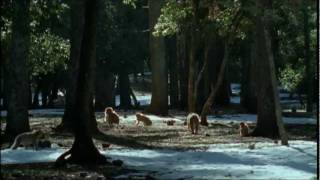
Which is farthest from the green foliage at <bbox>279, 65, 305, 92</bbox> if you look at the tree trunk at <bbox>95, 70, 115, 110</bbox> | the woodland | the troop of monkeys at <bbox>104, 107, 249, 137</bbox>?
the troop of monkeys at <bbox>104, 107, 249, 137</bbox>

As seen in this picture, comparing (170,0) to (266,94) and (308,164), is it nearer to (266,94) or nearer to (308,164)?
(266,94)

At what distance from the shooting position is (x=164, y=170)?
12875mm

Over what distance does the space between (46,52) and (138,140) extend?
1018 cm

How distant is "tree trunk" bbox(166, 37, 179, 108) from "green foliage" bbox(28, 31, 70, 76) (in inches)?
578

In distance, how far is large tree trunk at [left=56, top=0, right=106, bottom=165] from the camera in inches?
549

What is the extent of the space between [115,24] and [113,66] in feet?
8.41

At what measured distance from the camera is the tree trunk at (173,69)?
4748cm

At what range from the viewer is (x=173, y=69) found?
49750mm

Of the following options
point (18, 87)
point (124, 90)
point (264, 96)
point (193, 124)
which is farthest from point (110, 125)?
point (124, 90)

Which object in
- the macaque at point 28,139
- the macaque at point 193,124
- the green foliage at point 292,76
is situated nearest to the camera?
the macaque at point 28,139

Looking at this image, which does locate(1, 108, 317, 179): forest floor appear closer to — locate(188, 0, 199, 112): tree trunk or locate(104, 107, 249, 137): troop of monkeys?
locate(104, 107, 249, 137): troop of monkeys

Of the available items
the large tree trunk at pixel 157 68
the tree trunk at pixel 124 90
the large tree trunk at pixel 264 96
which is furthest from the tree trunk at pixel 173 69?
the large tree trunk at pixel 264 96

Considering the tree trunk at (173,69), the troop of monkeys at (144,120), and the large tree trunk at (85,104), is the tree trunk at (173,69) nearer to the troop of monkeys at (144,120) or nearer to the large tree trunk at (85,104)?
the troop of monkeys at (144,120)

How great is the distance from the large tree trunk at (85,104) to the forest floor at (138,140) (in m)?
0.58
